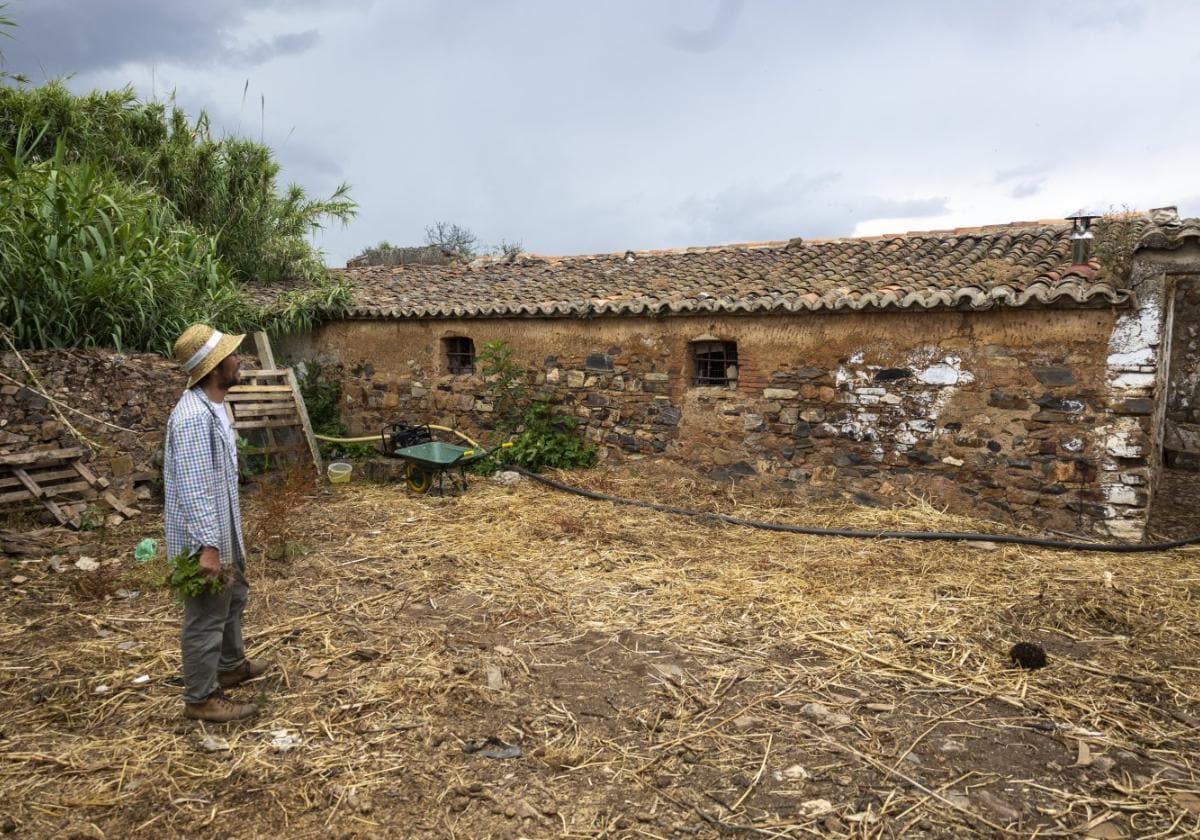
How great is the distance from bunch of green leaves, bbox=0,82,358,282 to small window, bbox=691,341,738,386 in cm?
782

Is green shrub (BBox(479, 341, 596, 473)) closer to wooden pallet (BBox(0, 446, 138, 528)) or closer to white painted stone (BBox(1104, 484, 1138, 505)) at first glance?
wooden pallet (BBox(0, 446, 138, 528))

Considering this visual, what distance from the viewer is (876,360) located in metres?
7.68

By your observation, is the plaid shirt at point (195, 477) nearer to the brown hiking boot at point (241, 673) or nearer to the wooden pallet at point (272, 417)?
the brown hiking boot at point (241, 673)

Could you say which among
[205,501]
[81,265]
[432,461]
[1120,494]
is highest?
[81,265]

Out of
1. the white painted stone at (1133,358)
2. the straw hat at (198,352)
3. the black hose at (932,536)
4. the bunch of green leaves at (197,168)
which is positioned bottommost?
the black hose at (932,536)

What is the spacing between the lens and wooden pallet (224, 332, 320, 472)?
9.67 m

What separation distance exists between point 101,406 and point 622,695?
21.7ft

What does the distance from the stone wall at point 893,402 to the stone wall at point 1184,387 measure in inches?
168

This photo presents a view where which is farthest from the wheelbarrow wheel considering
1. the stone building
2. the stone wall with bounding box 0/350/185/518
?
the stone wall with bounding box 0/350/185/518

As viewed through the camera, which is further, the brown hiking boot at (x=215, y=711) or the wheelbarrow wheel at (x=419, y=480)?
the wheelbarrow wheel at (x=419, y=480)

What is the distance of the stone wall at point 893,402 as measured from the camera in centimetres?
671

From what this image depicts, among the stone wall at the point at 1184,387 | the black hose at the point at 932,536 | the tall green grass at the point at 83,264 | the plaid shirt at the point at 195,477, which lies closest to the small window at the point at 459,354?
the tall green grass at the point at 83,264

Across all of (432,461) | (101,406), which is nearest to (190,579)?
(432,461)

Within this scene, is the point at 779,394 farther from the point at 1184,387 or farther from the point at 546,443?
the point at 1184,387
